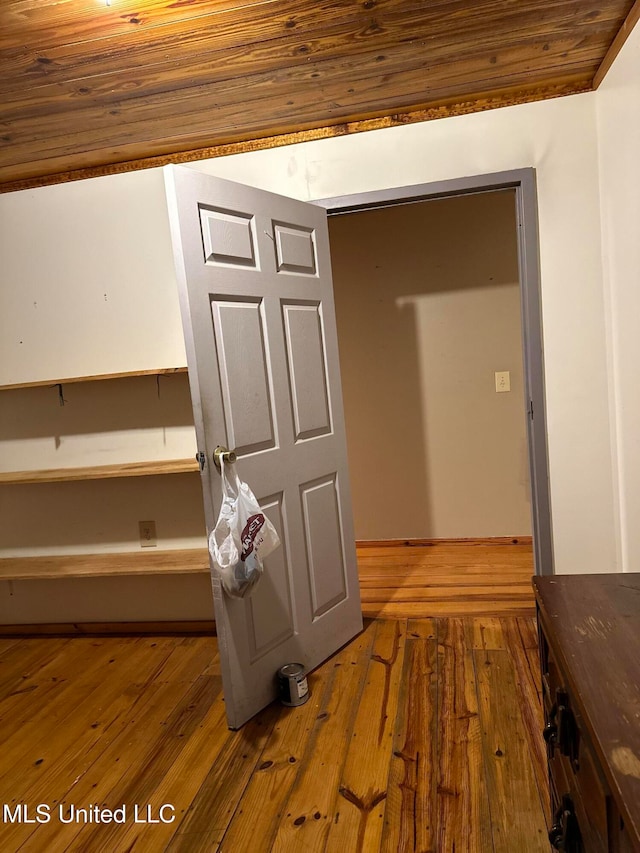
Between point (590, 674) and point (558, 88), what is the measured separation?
2.41m

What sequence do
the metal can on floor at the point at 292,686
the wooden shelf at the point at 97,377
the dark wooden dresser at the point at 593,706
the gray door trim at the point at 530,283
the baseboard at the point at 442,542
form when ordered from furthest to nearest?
the baseboard at the point at 442,542 → the wooden shelf at the point at 97,377 → the gray door trim at the point at 530,283 → the metal can on floor at the point at 292,686 → the dark wooden dresser at the point at 593,706

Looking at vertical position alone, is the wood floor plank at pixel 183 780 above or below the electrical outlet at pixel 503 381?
below

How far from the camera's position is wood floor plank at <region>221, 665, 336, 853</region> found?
1651 mm

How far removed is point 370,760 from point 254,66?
2.36 metres

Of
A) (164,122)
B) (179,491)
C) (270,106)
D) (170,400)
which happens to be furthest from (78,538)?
(270,106)

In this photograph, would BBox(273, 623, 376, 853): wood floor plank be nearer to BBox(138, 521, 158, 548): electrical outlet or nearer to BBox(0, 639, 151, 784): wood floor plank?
BBox(0, 639, 151, 784): wood floor plank

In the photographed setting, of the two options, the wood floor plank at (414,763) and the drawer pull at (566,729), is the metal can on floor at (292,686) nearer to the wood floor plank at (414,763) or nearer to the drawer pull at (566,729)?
the wood floor plank at (414,763)

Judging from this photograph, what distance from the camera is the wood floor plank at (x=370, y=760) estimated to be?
5.34 ft

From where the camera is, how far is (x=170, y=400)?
114 inches

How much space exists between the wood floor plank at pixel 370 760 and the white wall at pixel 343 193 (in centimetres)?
91

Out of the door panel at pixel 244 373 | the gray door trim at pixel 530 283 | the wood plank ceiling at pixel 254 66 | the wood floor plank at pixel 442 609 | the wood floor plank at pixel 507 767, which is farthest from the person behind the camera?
the wood floor plank at pixel 442 609

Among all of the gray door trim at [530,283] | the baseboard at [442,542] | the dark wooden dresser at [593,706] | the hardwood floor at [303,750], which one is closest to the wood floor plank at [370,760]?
the hardwood floor at [303,750]

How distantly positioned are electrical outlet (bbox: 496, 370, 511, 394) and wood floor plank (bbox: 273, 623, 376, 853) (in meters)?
2.00

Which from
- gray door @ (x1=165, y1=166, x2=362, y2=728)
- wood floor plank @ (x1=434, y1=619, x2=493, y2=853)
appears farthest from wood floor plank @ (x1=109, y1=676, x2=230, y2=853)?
wood floor plank @ (x1=434, y1=619, x2=493, y2=853)
